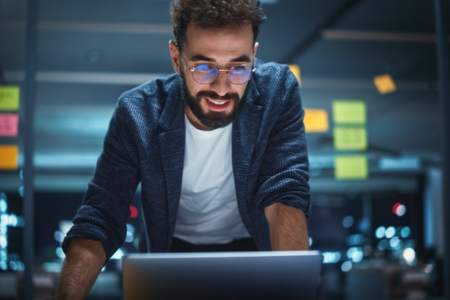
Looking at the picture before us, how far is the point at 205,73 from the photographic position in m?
1.52

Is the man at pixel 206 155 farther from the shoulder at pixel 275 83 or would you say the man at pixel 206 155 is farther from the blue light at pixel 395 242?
the blue light at pixel 395 242

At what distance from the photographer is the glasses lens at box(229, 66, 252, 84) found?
4.96ft

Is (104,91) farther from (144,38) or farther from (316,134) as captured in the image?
(316,134)

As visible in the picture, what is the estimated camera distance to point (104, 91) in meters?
7.24

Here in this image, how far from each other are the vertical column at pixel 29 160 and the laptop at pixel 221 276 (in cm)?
262

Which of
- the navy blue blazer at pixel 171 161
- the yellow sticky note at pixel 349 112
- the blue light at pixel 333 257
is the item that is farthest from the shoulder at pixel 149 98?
the blue light at pixel 333 257

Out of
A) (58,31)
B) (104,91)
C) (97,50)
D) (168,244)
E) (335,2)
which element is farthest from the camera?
(104,91)

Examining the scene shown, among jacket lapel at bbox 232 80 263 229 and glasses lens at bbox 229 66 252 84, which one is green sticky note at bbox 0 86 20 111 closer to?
jacket lapel at bbox 232 80 263 229

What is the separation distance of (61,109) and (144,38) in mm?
2786

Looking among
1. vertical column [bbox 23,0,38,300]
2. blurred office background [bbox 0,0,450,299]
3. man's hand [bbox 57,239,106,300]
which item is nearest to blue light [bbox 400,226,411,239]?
blurred office background [bbox 0,0,450,299]

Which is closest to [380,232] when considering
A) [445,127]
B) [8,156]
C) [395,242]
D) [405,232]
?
[395,242]

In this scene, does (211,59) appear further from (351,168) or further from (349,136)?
(351,168)

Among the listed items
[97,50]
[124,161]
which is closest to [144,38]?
[97,50]

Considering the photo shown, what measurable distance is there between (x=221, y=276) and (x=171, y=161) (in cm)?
71
